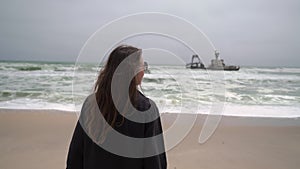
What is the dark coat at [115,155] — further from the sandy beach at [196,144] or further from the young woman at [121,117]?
the sandy beach at [196,144]

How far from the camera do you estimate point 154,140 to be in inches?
47.5

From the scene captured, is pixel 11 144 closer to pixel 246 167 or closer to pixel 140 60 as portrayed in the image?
pixel 246 167

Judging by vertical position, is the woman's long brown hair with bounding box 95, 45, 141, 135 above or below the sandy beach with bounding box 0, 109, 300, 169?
above

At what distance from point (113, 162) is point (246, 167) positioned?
2828mm

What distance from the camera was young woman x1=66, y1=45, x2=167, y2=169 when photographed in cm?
119

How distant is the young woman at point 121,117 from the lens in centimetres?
119

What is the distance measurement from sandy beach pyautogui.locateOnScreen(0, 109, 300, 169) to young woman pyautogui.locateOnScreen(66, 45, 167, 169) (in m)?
2.41

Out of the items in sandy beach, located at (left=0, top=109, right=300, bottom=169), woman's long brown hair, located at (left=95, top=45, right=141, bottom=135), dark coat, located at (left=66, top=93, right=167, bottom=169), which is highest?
woman's long brown hair, located at (left=95, top=45, right=141, bottom=135)

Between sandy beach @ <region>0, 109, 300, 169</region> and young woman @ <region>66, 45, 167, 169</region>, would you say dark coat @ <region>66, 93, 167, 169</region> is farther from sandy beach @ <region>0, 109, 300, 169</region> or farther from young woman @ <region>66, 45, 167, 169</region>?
sandy beach @ <region>0, 109, 300, 169</region>

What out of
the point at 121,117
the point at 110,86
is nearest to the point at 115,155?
the point at 121,117

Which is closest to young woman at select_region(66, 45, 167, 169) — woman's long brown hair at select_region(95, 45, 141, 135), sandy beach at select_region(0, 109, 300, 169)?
woman's long brown hair at select_region(95, 45, 141, 135)

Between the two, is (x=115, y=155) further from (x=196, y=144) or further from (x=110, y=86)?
(x=196, y=144)

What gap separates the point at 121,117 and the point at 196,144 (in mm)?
3438

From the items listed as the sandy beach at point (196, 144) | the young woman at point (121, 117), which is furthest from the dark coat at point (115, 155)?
the sandy beach at point (196, 144)
